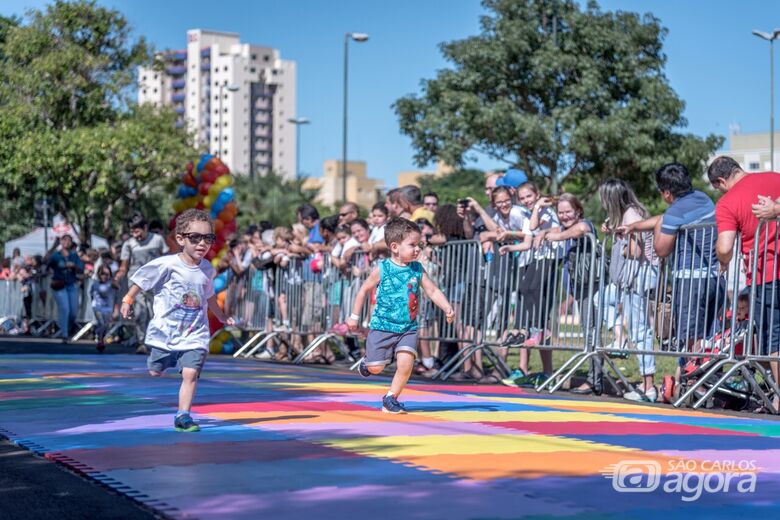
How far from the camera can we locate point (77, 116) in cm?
4009

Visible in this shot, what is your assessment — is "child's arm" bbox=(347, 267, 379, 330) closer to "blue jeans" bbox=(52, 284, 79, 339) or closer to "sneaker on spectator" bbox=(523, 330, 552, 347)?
"sneaker on spectator" bbox=(523, 330, 552, 347)

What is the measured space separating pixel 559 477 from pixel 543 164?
34.2 m

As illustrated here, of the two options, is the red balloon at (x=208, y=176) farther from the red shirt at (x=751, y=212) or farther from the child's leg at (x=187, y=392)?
the child's leg at (x=187, y=392)

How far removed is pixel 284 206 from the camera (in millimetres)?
74625

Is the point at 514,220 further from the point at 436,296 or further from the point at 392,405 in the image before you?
the point at 392,405

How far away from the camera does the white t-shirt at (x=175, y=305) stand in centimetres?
854

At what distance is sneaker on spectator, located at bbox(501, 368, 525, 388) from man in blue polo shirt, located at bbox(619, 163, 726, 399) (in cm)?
234

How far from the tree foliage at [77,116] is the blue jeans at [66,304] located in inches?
613

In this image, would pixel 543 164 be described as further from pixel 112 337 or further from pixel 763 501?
pixel 763 501

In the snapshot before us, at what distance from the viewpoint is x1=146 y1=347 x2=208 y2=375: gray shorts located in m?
8.48

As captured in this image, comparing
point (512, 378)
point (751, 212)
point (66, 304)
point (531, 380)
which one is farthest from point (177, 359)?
point (66, 304)

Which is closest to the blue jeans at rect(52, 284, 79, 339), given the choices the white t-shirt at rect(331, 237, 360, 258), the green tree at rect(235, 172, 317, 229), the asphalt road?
the white t-shirt at rect(331, 237, 360, 258)

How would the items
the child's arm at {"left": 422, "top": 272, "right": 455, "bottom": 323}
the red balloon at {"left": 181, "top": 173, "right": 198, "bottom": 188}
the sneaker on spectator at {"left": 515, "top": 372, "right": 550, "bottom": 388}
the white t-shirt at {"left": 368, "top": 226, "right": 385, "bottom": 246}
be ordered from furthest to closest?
the red balloon at {"left": 181, "top": 173, "right": 198, "bottom": 188}, the white t-shirt at {"left": 368, "top": 226, "right": 385, "bottom": 246}, the sneaker on spectator at {"left": 515, "top": 372, "right": 550, "bottom": 388}, the child's arm at {"left": 422, "top": 272, "right": 455, "bottom": 323}

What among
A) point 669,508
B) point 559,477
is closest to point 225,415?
point 559,477
